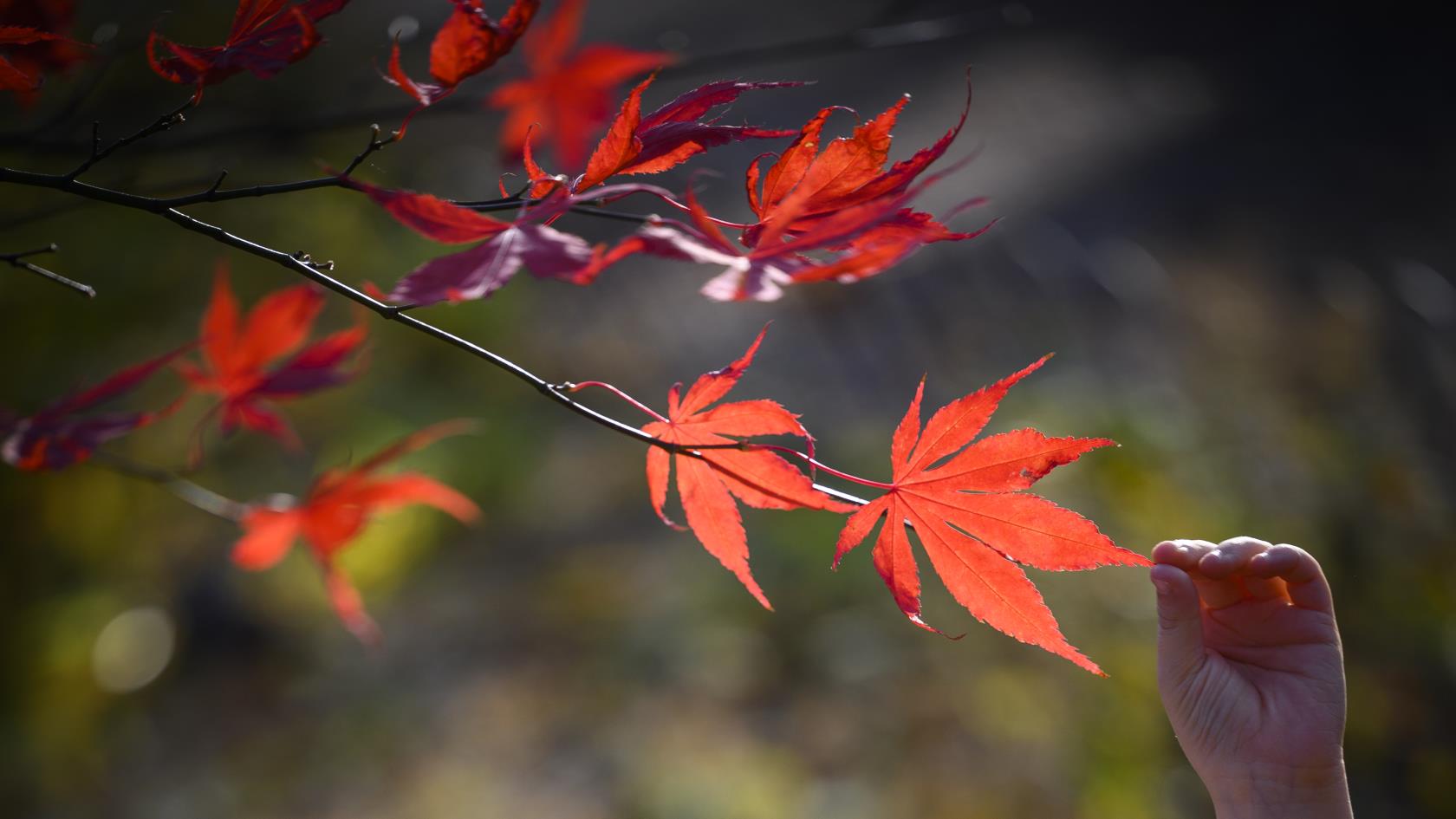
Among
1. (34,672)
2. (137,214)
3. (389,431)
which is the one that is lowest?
(34,672)

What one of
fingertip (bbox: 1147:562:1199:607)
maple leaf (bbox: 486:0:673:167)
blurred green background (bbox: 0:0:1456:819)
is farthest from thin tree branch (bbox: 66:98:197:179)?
fingertip (bbox: 1147:562:1199:607)

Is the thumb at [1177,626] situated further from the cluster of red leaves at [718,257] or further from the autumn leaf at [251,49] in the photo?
the autumn leaf at [251,49]

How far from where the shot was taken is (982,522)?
1.64 feet

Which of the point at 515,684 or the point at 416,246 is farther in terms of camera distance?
the point at 416,246

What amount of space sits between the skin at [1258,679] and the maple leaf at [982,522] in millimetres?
184

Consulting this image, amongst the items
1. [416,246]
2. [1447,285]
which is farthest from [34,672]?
[1447,285]

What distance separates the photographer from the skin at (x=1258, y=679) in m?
0.63

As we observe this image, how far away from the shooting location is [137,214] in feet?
6.01

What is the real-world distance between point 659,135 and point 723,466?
17 centimetres

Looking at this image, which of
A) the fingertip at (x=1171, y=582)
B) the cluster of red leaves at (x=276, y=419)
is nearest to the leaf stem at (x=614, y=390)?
the cluster of red leaves at (x=276, y=419)

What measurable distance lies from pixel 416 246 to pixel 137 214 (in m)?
0.63

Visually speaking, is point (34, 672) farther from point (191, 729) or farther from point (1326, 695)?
point (1326, 695)

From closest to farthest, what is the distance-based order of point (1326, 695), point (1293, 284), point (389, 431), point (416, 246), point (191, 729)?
point (1326, 695) → point (191, 729) → point (389, 431) → point (416, 246) → point (1293, 284)

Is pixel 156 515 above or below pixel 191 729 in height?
above
